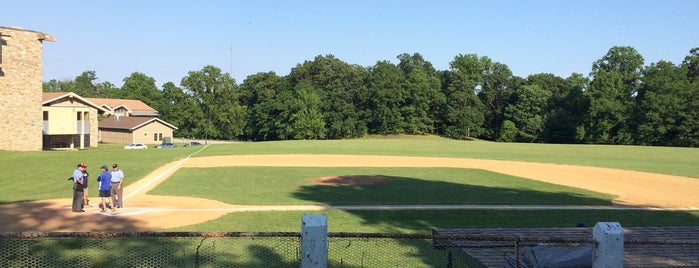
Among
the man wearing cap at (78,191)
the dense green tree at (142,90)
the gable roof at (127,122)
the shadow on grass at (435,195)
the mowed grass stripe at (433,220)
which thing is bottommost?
the mowed grass stripe at (433,220)

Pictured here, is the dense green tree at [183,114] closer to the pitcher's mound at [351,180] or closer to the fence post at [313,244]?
the pitcher's mound at [351,180]

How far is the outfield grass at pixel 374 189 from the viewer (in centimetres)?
1884

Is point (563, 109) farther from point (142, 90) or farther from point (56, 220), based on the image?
point (142, 90)

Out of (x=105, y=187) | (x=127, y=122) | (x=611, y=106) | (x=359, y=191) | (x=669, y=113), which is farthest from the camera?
(x=127, y=122)

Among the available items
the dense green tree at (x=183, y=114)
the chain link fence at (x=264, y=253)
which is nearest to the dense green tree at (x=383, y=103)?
the dense green tree at (x=183, y=114)

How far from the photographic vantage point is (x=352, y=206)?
1739 cm

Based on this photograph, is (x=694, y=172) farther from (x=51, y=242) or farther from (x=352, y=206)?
(x=51, y=242)

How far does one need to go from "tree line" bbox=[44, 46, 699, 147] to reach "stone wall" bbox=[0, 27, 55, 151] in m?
50.5

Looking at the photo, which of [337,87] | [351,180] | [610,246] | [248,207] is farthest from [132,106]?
[610,246]

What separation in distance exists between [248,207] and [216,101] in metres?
89.2

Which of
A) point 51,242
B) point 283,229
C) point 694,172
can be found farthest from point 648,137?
point 51,242

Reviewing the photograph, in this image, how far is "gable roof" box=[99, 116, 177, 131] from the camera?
74.8 m

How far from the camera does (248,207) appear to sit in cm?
1702

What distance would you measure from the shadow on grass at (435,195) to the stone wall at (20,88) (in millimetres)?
33194
